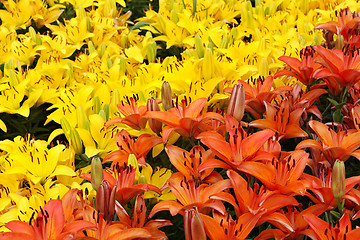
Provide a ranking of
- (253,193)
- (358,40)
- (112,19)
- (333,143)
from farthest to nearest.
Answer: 1. (112,19)
2. (358,40)
3. (333,143)
4. (253,193)

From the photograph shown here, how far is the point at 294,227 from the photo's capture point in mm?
1032

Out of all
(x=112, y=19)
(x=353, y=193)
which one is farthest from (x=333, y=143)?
(x=112, y=19)

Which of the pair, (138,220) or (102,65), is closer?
(138,220)

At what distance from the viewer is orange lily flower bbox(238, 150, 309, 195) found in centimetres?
102

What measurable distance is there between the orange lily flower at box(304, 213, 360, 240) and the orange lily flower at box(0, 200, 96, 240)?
0.45m

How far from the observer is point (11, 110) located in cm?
162

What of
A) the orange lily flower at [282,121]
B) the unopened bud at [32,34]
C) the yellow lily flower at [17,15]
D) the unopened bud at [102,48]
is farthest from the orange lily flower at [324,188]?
the yellow lily flower at [17,15]

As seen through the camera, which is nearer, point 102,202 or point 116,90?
point 102,202

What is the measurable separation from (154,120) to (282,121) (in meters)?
0.37

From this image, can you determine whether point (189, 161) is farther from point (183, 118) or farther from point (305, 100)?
point (305, 100)

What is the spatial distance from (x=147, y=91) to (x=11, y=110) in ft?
1.59

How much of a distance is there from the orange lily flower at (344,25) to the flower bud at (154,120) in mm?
894

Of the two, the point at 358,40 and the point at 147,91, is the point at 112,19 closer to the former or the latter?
the point at 147,91

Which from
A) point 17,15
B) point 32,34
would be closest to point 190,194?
point 32,34
